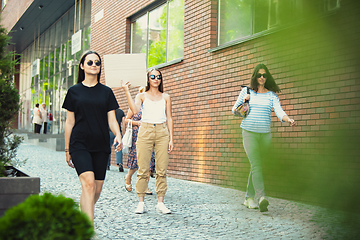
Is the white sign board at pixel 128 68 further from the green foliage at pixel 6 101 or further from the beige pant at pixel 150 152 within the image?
the beige pant at pixel 150 152

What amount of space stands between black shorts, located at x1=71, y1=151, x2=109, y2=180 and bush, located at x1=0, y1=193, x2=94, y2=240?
2269mm

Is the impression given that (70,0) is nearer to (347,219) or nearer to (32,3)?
(32,3)

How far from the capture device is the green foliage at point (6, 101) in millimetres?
3999

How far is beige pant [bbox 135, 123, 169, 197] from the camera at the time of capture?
200 inches

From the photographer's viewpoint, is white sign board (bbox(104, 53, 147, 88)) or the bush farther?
white sign board (bbox(104, 53, 147, 88))

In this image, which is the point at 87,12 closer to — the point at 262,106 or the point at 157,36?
the point at 157,36

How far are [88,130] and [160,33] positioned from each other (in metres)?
7.87

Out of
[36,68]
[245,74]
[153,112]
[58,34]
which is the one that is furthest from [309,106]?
[58,34]

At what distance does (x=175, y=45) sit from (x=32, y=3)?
14.0 meters

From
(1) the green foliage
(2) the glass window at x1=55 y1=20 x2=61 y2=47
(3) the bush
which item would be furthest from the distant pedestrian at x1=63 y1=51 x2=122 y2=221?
(2) the glass window at x1=55 y1=20 x2=61 y2=47

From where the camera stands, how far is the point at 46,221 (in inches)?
44.3

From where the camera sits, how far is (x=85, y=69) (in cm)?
370

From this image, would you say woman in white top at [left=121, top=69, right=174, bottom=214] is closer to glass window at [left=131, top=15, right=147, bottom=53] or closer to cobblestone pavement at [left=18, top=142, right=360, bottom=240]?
cobblestone pavement at [left=18, top=142, right=360, bottom=240]

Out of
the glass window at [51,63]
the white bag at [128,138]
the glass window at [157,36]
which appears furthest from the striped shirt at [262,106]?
the glass window at [51,63]
